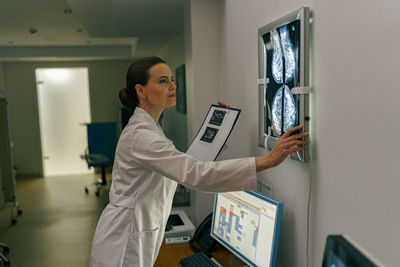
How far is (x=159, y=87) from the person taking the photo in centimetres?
156

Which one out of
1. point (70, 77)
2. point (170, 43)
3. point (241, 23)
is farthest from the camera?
point (70, 77)

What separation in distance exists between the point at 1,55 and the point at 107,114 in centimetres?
221

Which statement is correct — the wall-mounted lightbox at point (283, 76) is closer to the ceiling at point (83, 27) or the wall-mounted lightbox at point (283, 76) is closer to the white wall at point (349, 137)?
the white wall at point (349, 137)

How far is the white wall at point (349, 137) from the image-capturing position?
0.92 meters

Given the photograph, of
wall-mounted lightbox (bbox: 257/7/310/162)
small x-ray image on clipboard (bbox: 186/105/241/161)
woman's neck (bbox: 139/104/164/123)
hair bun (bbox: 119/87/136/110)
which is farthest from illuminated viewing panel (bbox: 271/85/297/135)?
hair bun (bbox: 119/87/136/110)

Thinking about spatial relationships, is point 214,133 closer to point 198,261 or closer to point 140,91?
point 140,91

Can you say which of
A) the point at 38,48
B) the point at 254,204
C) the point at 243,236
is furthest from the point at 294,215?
the point at 38,48

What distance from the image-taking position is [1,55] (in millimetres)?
7137

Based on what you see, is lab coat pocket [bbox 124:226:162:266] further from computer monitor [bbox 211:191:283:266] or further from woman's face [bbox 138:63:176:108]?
woman's face [bbox 138:63:176:108]

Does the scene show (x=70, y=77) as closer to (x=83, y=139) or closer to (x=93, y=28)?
(x=83, y=139)

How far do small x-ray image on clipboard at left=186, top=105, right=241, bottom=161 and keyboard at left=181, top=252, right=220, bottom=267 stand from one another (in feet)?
1.63

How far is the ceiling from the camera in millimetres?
3041

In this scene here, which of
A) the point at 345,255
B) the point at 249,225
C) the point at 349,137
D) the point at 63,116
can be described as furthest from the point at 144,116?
the point at 63,116

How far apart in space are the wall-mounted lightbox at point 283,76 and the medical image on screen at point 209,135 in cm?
25
